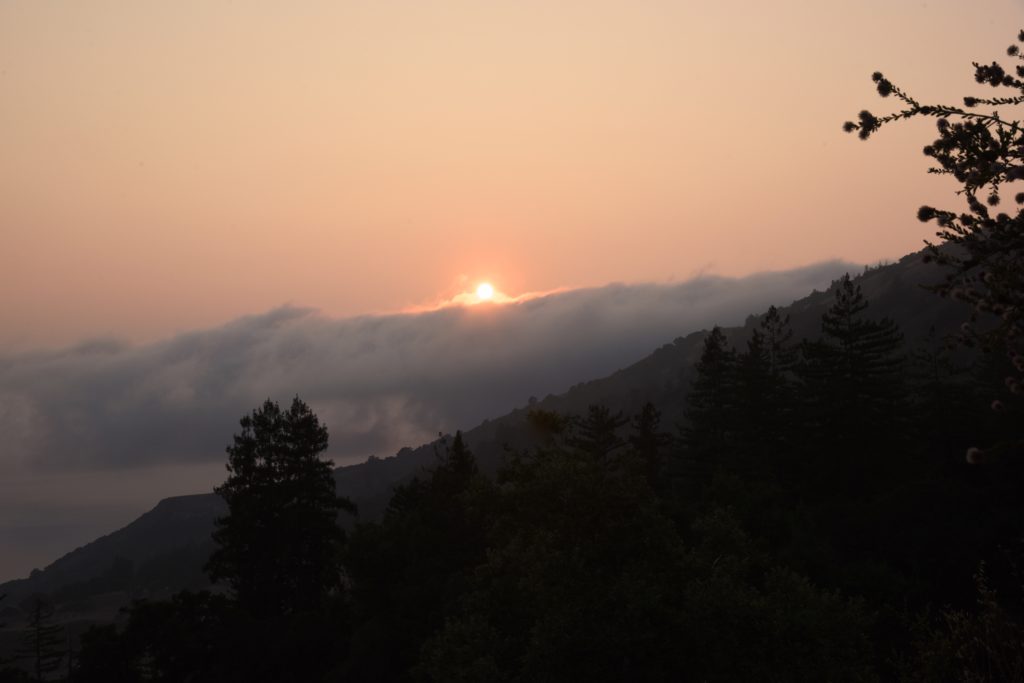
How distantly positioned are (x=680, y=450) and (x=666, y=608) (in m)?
66.2

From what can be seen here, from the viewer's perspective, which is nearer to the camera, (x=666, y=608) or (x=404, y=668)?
(x=666, y=608)

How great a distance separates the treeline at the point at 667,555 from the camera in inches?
1348

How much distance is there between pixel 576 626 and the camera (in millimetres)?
34062

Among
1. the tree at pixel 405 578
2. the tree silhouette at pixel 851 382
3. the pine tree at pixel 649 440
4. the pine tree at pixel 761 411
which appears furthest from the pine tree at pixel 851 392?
the tree at pixel 405 578

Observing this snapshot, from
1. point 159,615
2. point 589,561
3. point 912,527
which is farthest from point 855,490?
point 159,615

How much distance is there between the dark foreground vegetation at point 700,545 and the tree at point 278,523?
0.23 metres

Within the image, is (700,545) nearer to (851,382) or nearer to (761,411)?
(851,382)

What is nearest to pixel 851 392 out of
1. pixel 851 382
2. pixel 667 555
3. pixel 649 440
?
pixel 851 382

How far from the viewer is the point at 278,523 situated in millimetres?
90438

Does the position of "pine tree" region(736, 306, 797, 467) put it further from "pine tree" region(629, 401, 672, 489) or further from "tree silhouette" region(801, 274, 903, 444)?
"pine tree" region(629, 401, 672, 489)

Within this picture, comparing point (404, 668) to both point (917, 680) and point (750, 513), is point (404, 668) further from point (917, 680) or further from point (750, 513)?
point (917, 680)

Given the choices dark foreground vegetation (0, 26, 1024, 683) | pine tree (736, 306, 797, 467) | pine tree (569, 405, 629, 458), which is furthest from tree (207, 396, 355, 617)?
pine tree (736, 306, 797, 467)

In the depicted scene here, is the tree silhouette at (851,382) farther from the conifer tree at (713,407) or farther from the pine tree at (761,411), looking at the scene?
the conifer tree at (713,407)

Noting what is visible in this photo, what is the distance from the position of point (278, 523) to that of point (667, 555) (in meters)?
61.3
